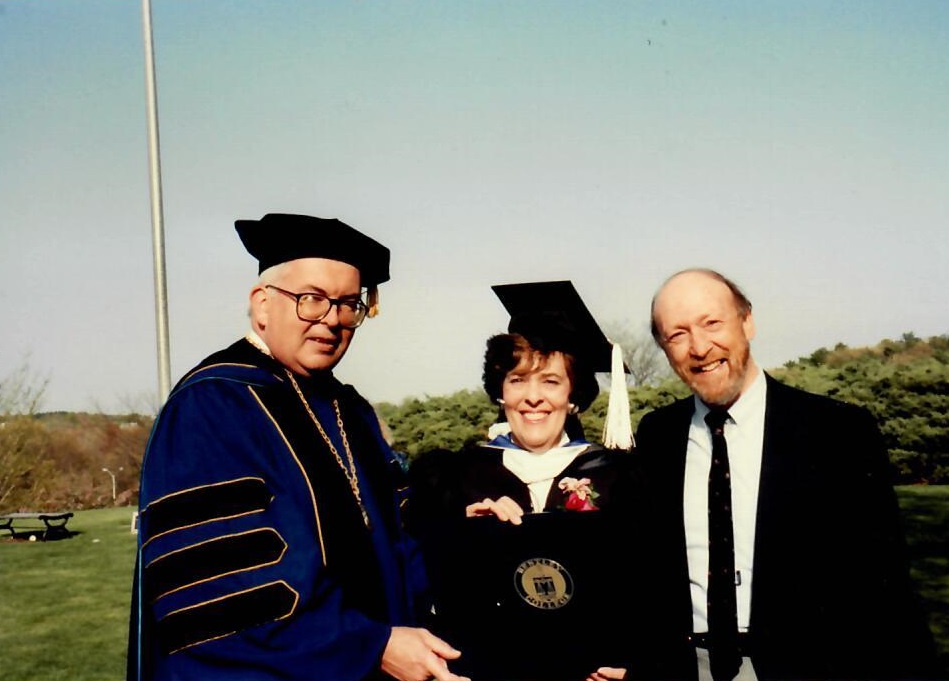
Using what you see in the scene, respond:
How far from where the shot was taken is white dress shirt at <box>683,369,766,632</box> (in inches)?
108

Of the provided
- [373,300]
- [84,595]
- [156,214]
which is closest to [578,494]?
[373,300]

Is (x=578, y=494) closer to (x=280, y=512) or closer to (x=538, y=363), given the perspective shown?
(x=538, y=363)

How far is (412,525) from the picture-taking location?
308cm

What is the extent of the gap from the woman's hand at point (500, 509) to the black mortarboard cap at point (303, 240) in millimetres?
904

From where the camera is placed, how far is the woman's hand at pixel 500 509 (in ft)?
9.06

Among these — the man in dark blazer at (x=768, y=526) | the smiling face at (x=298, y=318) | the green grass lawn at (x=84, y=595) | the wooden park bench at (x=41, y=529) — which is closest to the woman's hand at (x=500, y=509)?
the man in dark blazer at (x=768, y=526)

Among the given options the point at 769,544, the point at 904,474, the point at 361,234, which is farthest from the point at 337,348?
the point at 904,474

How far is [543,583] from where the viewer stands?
8.48 ft

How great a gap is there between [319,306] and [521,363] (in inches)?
33.6

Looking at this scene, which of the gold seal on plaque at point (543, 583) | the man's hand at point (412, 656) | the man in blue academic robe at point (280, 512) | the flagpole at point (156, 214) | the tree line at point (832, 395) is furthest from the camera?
the tree line at point (832, 395)

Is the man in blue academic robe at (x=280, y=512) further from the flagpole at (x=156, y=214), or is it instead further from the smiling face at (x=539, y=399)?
the flagpole at (x=156, y=214)

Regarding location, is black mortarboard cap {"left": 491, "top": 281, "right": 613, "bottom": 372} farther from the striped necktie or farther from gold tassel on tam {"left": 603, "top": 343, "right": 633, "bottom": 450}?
the striped necktie

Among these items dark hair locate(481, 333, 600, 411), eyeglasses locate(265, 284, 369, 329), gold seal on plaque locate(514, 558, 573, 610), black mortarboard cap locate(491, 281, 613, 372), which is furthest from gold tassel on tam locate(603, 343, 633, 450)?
eyeglasses locate(265, 284, 369, 329)

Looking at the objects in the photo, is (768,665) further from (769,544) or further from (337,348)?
(337,348)
